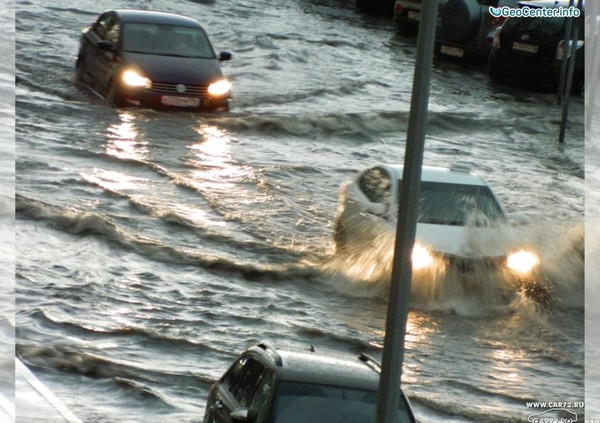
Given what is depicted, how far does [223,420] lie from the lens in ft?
24.5

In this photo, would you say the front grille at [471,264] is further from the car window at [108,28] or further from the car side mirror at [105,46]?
the car window at [108,28]

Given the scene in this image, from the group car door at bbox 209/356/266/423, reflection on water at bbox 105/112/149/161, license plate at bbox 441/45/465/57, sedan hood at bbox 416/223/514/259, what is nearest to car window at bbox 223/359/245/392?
car door at bbox 209/356/266/423

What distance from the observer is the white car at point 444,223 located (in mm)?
13086

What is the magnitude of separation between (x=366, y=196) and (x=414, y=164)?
841 cm

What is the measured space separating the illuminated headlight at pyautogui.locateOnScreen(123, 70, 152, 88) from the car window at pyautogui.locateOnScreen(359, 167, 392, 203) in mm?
5303

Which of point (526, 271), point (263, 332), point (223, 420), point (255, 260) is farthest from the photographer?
point (255, 260)

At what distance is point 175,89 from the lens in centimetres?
1897

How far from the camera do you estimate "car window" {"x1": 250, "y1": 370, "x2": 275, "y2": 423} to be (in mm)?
7258

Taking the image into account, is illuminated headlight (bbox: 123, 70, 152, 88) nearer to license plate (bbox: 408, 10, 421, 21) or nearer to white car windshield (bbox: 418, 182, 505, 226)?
white car windshield (bbox: 418, 182, 505, 226)

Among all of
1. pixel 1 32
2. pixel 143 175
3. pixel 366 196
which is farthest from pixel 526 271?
pixel 1 32

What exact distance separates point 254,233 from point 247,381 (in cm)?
847

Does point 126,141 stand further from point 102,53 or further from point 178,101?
point 102,53

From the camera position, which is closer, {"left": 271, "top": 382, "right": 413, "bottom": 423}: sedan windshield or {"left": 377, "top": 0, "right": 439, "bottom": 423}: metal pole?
{"left": 377, "top": 0, "right": 439, "bottom": 423}: metal pole

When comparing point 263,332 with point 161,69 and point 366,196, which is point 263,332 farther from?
point 161,69
